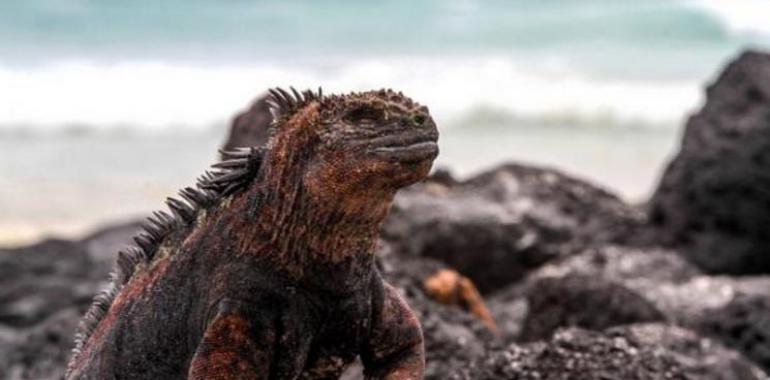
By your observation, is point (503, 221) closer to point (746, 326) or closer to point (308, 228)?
point (746, 326)

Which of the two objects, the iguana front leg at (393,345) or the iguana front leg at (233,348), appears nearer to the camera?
the iguana front leg at (233,348)

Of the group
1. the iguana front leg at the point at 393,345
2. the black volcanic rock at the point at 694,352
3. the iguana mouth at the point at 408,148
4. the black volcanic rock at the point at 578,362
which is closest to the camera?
the iguana mouth at the point at 408,148

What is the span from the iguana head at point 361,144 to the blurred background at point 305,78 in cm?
1212

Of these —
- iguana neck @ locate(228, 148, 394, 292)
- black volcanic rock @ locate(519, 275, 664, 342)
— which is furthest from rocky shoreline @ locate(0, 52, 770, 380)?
iguana neck @ locate(228, 148, 394, 292)

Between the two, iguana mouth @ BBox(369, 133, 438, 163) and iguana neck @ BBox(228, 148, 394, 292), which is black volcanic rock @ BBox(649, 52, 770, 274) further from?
iguana mouth @ BBox(369, 133, 438, 163)

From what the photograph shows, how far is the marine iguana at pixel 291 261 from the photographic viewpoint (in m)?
3.14

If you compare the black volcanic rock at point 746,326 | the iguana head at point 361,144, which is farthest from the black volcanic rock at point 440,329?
the iguana head at point 361,144

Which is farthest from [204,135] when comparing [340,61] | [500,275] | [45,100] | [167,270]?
[167,270]

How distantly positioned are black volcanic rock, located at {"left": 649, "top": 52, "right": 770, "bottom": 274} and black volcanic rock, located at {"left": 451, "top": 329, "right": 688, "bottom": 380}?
13.6ft

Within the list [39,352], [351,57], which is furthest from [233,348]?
[351,57]

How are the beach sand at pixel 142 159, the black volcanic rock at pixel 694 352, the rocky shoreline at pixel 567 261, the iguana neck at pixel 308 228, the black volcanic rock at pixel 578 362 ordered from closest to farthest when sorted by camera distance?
the iguana neck at pixel 308 228, the black volcanic rock at pixel 578 362, the black volcanic rock at pixel 694 352, the rocky shoreline at pixel 567 261, the beach sand at pixel 142 159

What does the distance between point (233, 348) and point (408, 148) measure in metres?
0.62

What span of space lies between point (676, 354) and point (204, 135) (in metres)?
22.8

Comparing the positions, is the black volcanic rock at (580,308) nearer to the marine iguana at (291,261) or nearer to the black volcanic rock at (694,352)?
the black volcanic rock at (694,352)
